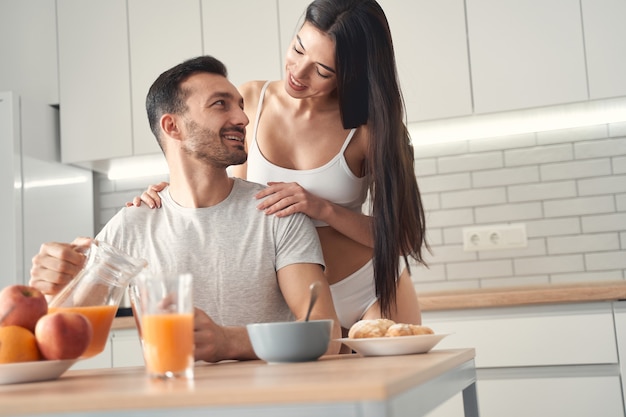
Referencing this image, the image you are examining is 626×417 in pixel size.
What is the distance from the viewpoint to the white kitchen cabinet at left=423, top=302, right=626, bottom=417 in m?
2.71

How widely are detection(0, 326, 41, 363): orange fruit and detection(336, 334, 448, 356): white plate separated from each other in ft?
1.76

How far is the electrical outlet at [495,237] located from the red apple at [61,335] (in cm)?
263

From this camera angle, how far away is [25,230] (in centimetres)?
369

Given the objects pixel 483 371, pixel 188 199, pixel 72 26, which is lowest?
pixel 483 371

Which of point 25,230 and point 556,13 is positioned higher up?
point 556,13

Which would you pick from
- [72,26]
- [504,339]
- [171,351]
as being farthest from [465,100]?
[171,351]

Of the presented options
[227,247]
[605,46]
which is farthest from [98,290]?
[605,46]

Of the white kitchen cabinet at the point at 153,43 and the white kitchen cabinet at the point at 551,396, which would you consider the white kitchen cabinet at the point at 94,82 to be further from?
the white kitchen cabinet at the point at 551,396

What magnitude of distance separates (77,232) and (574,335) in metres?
2.55

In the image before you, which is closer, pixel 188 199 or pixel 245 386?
pixel 245 386

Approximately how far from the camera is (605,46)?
127 inches

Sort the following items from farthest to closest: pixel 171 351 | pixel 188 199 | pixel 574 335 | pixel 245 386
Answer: pixel 574 335 < pixel 188 199 < pixel 171 351 < pixel 245 386

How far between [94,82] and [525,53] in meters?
2.08

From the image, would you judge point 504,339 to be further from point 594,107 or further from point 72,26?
point 72,26
